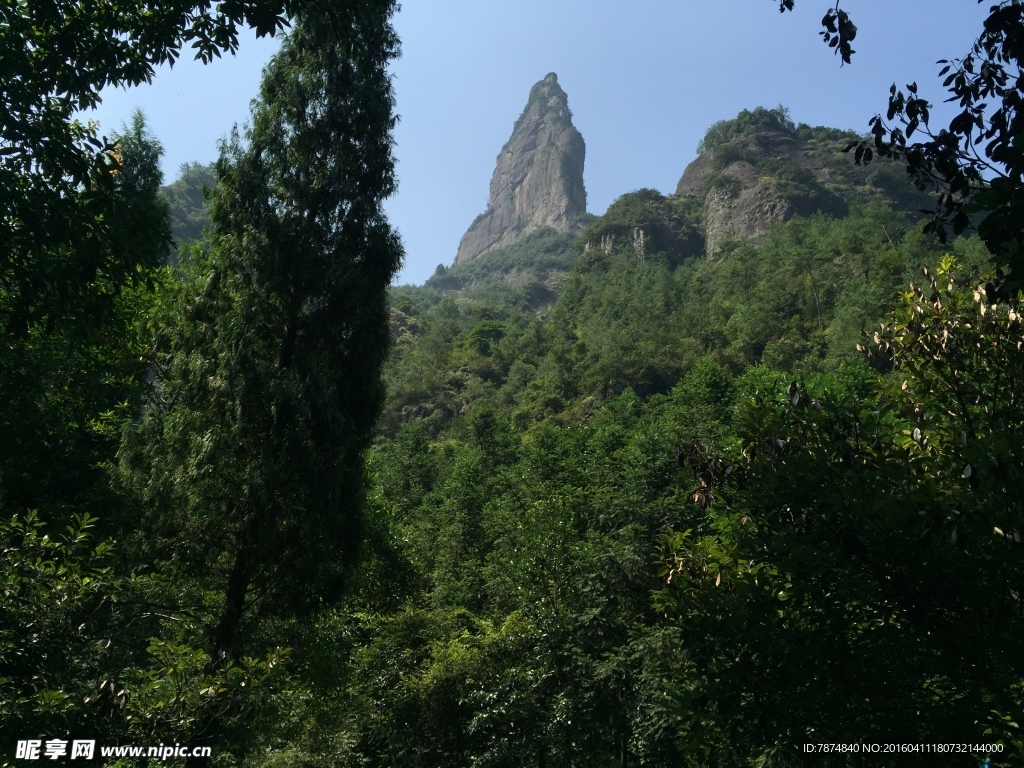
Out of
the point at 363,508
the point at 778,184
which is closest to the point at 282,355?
the point at 363,508

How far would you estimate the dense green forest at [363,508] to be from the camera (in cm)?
454

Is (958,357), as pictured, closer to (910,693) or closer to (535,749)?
(910,693)

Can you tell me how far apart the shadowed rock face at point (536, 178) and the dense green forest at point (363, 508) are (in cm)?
14597

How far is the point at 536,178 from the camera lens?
16738 cm

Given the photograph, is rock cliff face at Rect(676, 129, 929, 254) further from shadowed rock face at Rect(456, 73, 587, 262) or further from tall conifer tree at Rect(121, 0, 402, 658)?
tall conifer tree at Rect(121, 0, 402, 658)

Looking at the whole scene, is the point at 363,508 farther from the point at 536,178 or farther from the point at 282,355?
the point at 536,178

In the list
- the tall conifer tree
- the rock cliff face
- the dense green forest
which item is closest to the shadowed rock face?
the rock cliff face

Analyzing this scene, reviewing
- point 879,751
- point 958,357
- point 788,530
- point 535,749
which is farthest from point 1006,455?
point 535,749

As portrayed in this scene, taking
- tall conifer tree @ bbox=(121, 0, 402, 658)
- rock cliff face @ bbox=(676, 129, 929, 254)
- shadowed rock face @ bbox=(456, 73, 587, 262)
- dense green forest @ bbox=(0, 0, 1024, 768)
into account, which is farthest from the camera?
shadowed rock face @ bbox=(456, 73, 587, 262)

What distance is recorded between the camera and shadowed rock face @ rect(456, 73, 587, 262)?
16025cm

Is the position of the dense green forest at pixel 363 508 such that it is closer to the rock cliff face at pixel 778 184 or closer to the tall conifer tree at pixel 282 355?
the tall conifer tree at pixel 282 355

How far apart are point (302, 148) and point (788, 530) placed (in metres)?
7.54

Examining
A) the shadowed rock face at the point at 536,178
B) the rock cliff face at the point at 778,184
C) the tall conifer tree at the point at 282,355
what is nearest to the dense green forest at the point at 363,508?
the tall conifer tree at the point at 282,355

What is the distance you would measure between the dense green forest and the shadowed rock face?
479ft
